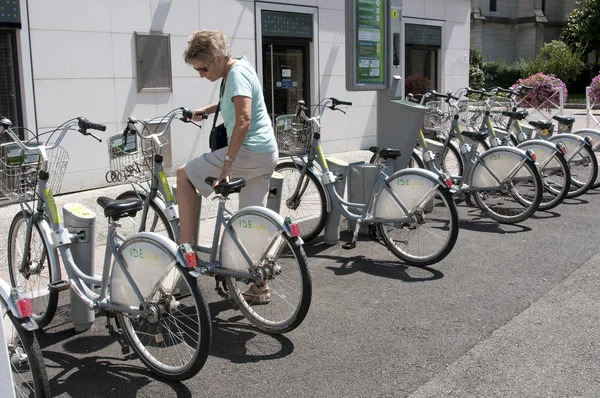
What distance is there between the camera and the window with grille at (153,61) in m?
9.20

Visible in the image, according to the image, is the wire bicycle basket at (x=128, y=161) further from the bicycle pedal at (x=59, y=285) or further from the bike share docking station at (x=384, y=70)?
the bike share docking station at (x=384, y=70)

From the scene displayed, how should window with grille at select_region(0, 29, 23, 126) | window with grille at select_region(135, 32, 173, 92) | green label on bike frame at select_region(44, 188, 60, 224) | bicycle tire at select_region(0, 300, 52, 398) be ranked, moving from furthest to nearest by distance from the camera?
window with grille at select_region(135, 32, 173, 92), window with grille at select_region(0, 29, 23, 126), green label on bike frame at select_region(44, 188, 60, 224), bicycle tire at select_region(0, 300, 52, 398)

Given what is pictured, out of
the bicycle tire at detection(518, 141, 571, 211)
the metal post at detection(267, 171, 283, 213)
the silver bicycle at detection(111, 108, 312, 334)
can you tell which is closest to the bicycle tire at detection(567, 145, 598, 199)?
the bicycle tire at detection(518, 141, 571, 211)

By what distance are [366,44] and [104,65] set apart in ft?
12.0

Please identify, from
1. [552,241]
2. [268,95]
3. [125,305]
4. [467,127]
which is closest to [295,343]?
[125,305]

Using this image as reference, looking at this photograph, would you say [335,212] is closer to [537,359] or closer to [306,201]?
[306,201]

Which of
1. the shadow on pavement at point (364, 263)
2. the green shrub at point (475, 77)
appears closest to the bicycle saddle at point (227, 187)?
the shadow on pavement at point (364, 263)

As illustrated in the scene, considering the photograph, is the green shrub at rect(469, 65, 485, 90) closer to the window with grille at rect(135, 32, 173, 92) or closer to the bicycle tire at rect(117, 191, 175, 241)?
the window with grille at rect(135, 32, 173, 92)

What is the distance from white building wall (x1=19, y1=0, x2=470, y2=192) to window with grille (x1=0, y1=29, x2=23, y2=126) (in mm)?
125

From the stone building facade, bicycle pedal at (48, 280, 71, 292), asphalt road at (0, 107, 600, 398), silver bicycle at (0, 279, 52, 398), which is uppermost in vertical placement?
the stone building facade

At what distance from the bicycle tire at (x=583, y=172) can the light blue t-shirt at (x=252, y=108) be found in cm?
501

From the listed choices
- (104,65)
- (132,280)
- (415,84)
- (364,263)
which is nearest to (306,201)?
(364,263)

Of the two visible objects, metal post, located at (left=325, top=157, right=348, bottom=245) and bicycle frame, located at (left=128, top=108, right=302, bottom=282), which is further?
metal post, located at (left=325, top=157, right=348, bottom=245)

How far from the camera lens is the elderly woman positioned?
14.1ft
